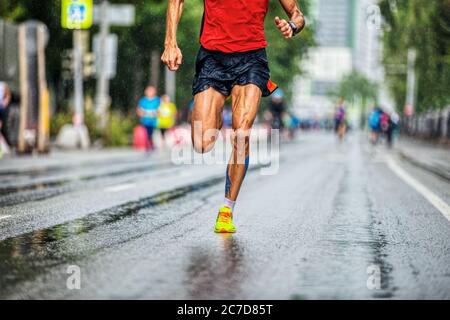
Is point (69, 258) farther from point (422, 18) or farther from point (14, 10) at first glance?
point (422, 18)

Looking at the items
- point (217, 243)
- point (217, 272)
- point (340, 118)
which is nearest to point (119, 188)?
point (217, 243)

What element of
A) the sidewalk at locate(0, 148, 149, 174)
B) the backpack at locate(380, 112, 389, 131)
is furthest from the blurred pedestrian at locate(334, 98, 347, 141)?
the sidewalk at locate(0, 148, 149, 174)

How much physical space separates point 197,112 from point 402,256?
1937mm

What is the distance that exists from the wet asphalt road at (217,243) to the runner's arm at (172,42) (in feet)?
3.96

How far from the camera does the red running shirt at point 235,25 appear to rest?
754 cm

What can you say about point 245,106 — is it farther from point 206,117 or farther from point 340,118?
point 340,118

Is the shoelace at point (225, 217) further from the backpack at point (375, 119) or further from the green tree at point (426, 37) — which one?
the backpack at point (375, 119)

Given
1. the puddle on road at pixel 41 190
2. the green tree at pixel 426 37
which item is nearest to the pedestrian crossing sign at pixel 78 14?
the green tree at pixel 426 37

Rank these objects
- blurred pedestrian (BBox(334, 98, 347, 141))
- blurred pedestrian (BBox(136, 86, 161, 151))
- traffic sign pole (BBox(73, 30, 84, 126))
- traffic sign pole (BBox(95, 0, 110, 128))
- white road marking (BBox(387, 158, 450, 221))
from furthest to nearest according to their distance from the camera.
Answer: blurred pedestrian (BBox(334, 98, 347, 141)) < traffic sign pole (BBox(95, 0, 110, 128)) < traffic sign pole (BBox(73, 30, 84, 126)) < blurred pedestrian (BBox(136, 86, 161, 151)) < white road marking (BBox(387, 158, 450, 221))

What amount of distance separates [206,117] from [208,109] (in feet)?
0.22

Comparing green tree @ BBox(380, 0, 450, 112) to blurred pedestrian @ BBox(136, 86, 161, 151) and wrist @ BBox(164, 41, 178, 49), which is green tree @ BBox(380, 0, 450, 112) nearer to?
blurred pedestrian @ BBox(136, 86, 161, 151)

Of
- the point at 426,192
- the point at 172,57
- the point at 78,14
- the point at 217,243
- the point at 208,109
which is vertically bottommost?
the point at 426,192

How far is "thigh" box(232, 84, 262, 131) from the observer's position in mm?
7516

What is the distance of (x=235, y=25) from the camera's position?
7.55 m
